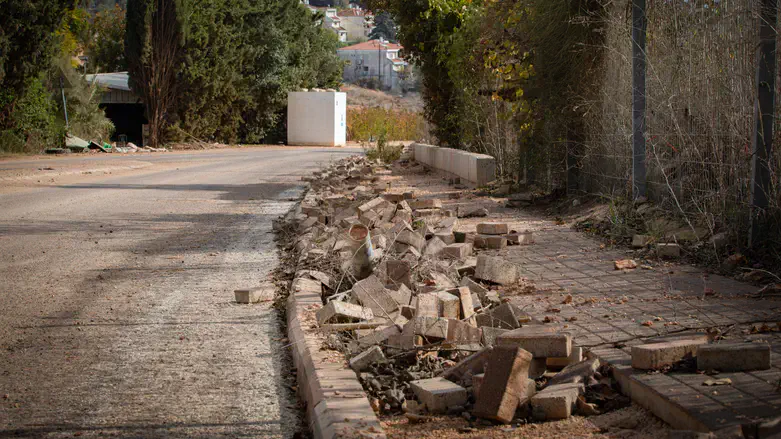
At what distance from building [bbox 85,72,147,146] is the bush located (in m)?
11.8

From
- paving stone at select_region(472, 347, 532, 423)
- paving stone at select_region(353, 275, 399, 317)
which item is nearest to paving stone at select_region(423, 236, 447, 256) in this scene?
paving stone at select_region(353, 275, 399, 317)

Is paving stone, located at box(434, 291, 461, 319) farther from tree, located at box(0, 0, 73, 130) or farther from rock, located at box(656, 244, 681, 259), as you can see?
tree, located at box(0, 0, 73, 130)

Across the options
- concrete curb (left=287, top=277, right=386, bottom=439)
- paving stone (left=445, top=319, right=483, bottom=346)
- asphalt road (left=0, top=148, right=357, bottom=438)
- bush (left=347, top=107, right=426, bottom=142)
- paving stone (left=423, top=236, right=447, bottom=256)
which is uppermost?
bush (left=347, top=107, right=426, bottom=142)

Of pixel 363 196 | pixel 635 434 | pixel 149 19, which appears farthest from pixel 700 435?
pixel 149 19

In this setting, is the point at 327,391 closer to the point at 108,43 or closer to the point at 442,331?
the point at 442,331

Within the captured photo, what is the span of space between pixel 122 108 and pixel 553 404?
43989 mm

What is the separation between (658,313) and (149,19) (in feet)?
116

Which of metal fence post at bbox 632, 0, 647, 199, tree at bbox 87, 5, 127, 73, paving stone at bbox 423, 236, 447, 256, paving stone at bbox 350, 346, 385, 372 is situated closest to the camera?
paving stone at bbox 350, 346, 385, 372

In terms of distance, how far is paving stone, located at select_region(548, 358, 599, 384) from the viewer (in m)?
4.37

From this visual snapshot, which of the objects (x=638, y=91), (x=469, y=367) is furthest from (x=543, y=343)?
(x=638, y=91)

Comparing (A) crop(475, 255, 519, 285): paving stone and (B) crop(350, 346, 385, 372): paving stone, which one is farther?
(A) crop(475, 255, 519, 285): paving stone

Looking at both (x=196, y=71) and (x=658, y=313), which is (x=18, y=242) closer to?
(x=658, y=313)

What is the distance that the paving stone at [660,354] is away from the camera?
4.34 metres

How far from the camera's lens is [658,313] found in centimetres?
583
